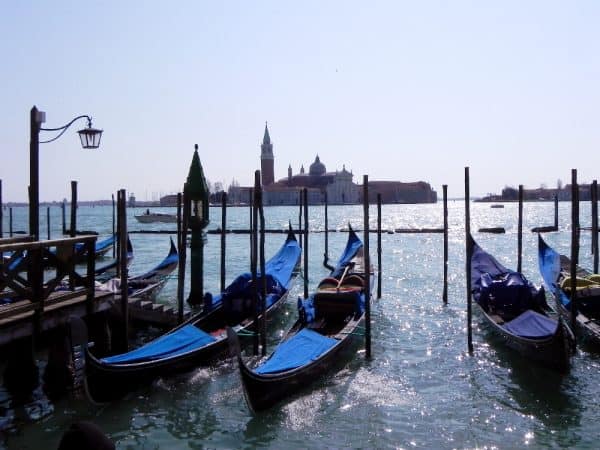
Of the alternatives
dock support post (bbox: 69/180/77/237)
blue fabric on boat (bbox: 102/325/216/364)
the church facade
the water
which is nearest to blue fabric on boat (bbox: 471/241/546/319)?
the water

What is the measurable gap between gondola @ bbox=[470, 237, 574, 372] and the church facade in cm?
7542

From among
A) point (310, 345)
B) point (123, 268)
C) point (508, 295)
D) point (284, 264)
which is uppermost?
point (123, 268)

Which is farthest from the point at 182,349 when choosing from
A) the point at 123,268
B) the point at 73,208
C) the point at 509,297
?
the point at 73,208

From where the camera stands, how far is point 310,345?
620 cm

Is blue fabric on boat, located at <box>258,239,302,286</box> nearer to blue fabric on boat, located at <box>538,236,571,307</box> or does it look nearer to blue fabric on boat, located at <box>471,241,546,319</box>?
blue fabric on boat, located at <box>471,241,546,319</box>

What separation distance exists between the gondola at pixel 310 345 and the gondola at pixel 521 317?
1.74 meters

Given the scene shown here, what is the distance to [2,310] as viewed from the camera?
5012 mm

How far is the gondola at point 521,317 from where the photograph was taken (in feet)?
19.4

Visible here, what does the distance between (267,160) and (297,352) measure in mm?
87772

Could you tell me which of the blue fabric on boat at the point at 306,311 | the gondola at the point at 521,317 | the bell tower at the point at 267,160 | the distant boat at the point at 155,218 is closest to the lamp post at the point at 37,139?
the blue fabric on boat at the point at 306,311

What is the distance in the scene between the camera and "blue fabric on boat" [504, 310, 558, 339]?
20.6 ft

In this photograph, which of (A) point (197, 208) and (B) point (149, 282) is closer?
(A) point (197, 208)

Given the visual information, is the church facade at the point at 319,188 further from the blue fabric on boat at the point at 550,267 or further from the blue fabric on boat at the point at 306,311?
the blue fabric on boat at the point at 306,311

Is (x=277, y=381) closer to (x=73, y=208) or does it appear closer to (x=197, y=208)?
(x=197, y=208)
